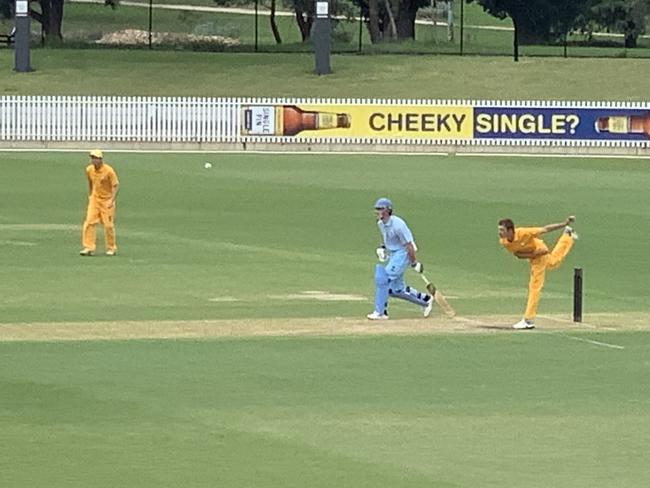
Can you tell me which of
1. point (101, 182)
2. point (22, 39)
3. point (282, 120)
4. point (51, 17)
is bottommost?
point (282, 120)

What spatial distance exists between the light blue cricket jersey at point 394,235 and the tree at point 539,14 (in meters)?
60.9

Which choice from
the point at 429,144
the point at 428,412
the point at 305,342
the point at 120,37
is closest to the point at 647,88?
the point at 429,144

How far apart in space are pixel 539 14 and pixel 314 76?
19.5m

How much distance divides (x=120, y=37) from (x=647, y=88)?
3218 centimetres

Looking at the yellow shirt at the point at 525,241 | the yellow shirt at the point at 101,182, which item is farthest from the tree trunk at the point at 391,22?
the yellow shirt at the point at 525,241

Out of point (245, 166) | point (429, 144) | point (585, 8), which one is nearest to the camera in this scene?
point (245, 166)

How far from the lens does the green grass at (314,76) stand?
65125mm

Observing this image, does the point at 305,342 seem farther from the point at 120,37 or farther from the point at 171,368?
the point at 120,37

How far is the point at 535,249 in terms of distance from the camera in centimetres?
2136

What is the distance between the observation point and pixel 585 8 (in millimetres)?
87312

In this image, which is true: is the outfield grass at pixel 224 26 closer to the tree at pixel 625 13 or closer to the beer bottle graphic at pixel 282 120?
the tree at pixel 625 13

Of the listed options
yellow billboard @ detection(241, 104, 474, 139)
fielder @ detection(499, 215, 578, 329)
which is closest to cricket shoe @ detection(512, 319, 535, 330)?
fielder @ detection(499, 215, 578, 329)

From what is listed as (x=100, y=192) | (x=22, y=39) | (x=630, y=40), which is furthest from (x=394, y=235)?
(x=630, y=40)

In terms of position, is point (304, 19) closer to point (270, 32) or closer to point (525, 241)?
point (270, 32)
